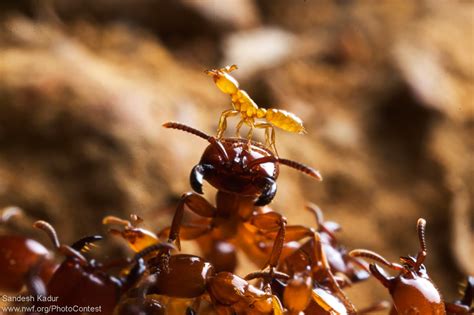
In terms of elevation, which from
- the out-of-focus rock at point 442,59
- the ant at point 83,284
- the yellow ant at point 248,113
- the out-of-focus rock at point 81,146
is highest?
the out-of-focus rock at point 442,59

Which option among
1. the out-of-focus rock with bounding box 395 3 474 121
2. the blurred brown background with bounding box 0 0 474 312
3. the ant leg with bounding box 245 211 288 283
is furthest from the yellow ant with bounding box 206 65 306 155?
the out-of-focus rock with bounding box 395 3 474 121

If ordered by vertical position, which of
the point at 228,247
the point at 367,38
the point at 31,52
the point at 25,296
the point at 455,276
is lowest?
the point at 25,296

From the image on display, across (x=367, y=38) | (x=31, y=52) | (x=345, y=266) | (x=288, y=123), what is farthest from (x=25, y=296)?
(x=367, y=38)

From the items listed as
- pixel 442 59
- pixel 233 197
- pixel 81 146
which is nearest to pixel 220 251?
pixel 233 197

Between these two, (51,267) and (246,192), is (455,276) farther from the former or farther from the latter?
(51,267)

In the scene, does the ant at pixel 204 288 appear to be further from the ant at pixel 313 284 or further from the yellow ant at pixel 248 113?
the yellow ant at pixel 248 113

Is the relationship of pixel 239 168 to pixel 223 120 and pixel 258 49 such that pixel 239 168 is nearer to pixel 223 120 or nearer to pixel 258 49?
pixel 223 120

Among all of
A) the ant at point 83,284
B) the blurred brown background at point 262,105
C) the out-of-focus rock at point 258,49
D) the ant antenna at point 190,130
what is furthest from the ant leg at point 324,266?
the out-of-focus rock at point 258,49
